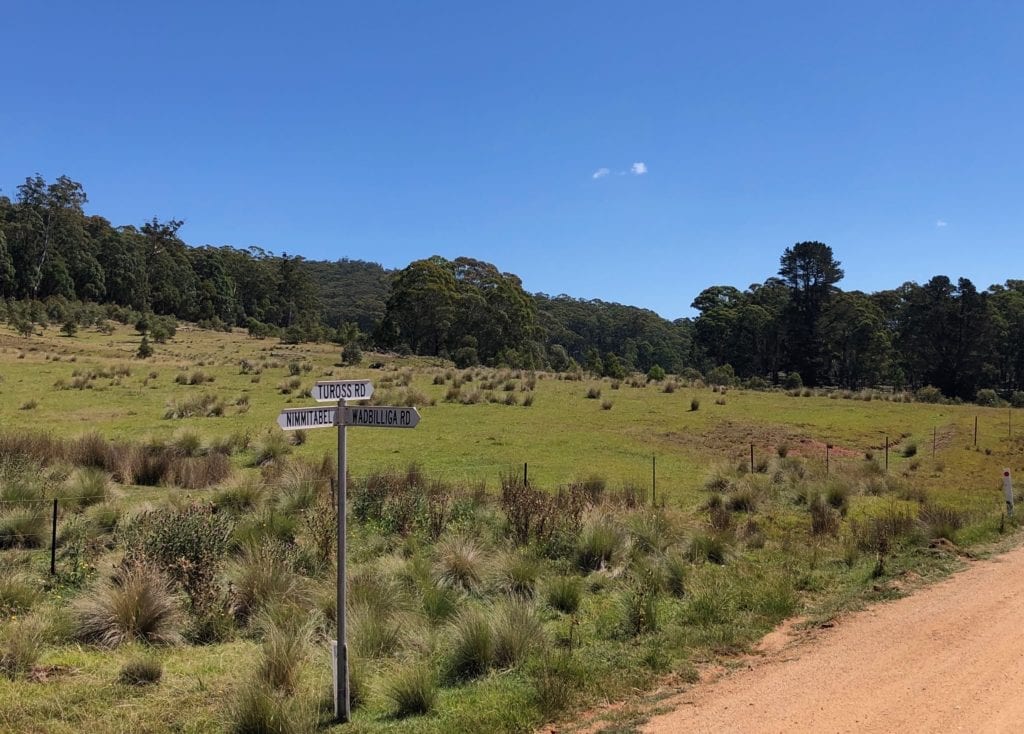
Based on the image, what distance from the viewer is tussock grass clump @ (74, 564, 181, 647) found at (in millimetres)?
7691

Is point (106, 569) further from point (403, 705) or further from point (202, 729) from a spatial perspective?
point (403, 705)

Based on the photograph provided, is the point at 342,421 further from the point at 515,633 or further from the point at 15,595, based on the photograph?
the point at 15,595

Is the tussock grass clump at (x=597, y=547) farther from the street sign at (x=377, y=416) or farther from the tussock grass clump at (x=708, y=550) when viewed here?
the street sign at (x=377, y=416)

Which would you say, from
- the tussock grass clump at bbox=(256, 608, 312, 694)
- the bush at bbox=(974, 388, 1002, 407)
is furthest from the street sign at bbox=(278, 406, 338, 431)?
the bush at bbox=(974, 388, 1002, 407)

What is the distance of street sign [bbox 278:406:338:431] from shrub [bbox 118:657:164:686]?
120 inches

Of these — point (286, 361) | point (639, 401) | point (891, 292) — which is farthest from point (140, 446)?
point (891, 292)

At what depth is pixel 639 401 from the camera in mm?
40438

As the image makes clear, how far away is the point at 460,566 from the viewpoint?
1041 cm

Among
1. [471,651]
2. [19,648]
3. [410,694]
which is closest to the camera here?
[410,694]

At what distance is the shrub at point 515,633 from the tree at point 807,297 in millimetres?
89737

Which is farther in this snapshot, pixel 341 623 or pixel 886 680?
pixel 886 680

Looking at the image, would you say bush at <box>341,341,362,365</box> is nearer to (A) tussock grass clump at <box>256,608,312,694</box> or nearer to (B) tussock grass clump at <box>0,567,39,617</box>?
(B) tussock grass clump at <box>0,567,39,617</box>

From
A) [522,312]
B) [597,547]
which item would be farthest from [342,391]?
[522,312]

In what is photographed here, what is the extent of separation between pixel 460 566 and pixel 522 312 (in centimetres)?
8213
